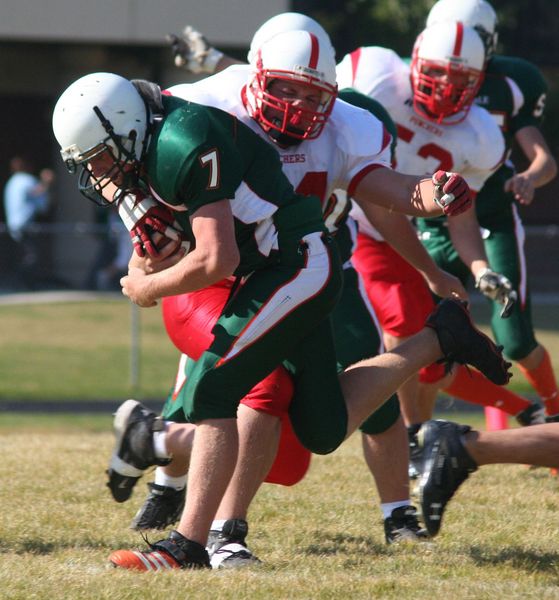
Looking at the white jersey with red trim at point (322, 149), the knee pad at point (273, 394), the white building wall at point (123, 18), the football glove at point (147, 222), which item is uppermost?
the white building wall at point (123, 18)

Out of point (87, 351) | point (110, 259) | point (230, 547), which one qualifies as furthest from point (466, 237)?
point (110, 259)

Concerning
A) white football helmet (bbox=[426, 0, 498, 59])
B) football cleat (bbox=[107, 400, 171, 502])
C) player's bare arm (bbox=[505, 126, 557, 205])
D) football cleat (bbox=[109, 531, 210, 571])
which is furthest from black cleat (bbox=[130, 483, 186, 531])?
white football helmet (bbox=[426, 0, 498, 59])

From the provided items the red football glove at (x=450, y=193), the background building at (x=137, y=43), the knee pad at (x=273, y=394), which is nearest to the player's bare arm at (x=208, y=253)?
the knee pad at (x=273, y=394)

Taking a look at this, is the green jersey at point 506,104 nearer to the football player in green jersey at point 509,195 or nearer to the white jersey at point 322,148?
the football player in green jersey at point 509,195

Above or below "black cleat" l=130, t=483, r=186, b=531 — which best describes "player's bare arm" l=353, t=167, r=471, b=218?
above

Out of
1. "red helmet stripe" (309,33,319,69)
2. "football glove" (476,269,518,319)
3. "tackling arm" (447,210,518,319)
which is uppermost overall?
"red helmet stripe" (309,33,319,69)

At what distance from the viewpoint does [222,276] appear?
3.74m

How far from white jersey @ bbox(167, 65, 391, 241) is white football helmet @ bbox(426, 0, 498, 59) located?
1860mm

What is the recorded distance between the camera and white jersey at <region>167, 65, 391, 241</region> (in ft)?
14.3

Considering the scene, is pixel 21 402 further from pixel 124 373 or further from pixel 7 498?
pixel 7 498

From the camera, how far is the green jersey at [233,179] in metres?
3.70

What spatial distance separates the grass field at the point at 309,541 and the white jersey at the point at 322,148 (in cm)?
130

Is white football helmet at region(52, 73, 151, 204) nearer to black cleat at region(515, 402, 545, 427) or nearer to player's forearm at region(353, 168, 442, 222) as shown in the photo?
player's forearm at region(353, 168, 442, 222)

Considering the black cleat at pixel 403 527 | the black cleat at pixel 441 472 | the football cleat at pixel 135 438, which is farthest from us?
the black cleat at pixel 403 527
